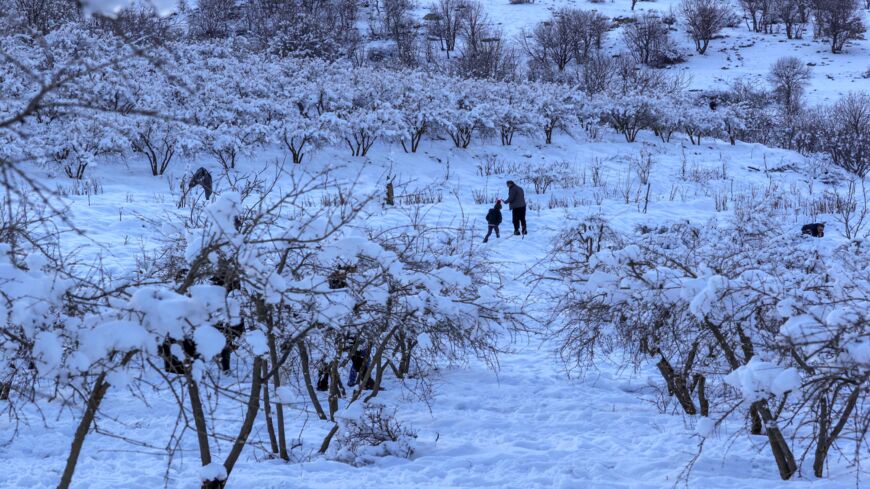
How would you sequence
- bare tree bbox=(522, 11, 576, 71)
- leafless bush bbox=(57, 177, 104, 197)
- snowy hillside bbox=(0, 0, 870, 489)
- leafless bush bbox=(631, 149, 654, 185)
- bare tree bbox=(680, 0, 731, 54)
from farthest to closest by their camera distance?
bare tree bbox=(680, 0, 731, 54) → bare tree bbox=(522, 11, 576, 71) → leafless bush bbox=(631, 149, 654, 185) → leafless bush bbox=(57, 177, 104, 197) → snowy hillside bbox=(0, 0, 870, 489)

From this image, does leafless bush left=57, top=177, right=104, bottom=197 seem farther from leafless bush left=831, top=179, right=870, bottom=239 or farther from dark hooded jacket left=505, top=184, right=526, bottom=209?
leafless bush left=831, top=179, right=870, bottom=239

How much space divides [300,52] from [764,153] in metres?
22.2

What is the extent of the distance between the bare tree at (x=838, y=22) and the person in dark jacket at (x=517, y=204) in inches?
1681

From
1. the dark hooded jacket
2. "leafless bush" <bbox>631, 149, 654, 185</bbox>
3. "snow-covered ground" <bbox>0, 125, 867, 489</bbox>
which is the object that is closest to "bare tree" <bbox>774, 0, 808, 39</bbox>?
"leafless bush" <bbox>631, 149, 654, 185</bbox>

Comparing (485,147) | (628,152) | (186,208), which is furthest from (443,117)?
(186,208)

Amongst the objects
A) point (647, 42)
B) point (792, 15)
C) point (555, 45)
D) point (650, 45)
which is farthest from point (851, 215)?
point (792, 15)

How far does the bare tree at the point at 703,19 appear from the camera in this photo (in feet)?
164

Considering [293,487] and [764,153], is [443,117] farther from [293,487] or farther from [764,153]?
[293,487]

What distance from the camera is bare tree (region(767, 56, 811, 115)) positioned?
37.0m

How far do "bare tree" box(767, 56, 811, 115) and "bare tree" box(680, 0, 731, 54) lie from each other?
797 cm

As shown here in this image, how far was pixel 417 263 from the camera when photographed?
19.4 feet

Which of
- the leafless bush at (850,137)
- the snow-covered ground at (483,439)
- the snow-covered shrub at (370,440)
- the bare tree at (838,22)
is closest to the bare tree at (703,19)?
the bare tree at (838,22)

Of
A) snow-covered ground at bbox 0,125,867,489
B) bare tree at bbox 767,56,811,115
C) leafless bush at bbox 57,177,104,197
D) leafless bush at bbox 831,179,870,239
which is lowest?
snow-covered ground at bbox 0,125,867,489

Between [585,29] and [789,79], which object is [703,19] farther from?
[789,79]
